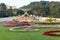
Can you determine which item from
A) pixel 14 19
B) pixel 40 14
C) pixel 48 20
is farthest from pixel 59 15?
pixel 14 19

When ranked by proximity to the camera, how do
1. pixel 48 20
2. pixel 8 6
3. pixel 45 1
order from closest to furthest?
pixel 48 20, pixel 8 6, pixel 45 1

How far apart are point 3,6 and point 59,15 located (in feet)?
12.7

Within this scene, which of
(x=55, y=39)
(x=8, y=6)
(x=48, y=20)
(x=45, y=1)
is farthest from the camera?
(x=45, y=1)

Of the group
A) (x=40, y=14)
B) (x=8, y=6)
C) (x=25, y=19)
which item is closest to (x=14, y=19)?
(x=25, y=19)

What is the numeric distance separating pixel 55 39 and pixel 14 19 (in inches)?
231

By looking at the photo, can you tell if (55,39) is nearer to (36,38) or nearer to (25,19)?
(36,38)

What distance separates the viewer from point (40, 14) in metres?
14.0

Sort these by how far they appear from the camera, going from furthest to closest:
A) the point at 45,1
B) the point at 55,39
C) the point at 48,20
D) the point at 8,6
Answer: the point at 45,1 < the point at 8,6 < the point at 48,20 < the point at 55,39

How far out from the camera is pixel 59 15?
44.4ft

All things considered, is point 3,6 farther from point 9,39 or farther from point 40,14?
point 9,39

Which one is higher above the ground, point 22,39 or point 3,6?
point 3,6

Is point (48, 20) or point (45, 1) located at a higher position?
point (45, 1)

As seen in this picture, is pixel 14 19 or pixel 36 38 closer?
pixel 36 38

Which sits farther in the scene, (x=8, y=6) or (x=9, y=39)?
(x=8, y=6)
